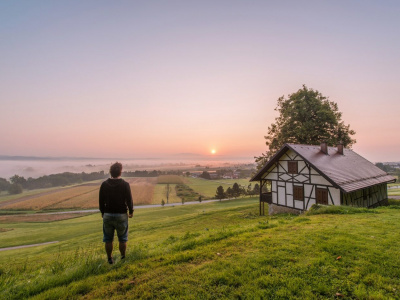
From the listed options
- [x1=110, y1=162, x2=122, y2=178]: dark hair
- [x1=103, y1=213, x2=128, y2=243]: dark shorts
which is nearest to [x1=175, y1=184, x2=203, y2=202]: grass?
[x1=103, y1=213, x2=128, y2=243]: dark shorts

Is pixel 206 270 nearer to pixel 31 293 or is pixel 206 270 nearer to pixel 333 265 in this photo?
pixel 333 265

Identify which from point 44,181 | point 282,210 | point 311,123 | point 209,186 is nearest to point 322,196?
point 282,210

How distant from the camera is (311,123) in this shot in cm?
2612

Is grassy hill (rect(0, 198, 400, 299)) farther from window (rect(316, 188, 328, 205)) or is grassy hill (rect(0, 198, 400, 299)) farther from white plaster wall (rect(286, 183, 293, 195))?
white plaster wall (rect(286, 183, 293, 195))

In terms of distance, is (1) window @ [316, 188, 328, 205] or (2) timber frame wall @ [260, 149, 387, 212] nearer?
(2) timber frame wall @ [260, 149, 387, 212]

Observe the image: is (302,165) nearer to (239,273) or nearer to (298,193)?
(298,193)

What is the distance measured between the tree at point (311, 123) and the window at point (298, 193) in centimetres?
1127

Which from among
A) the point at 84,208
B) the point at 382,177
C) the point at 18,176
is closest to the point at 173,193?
the point at 84,208

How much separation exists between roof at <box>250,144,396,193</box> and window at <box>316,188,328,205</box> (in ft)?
5.26

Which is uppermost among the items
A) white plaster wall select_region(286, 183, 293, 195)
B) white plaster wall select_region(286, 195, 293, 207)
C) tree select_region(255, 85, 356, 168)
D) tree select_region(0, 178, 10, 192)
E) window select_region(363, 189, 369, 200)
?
tree select_region(255, 85, 356, 168)

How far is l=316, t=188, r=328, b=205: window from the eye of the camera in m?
15.8

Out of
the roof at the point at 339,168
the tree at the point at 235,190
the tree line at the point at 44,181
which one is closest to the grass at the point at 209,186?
the tree at the point at 235,190

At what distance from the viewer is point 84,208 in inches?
2554

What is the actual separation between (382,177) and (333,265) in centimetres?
2331
